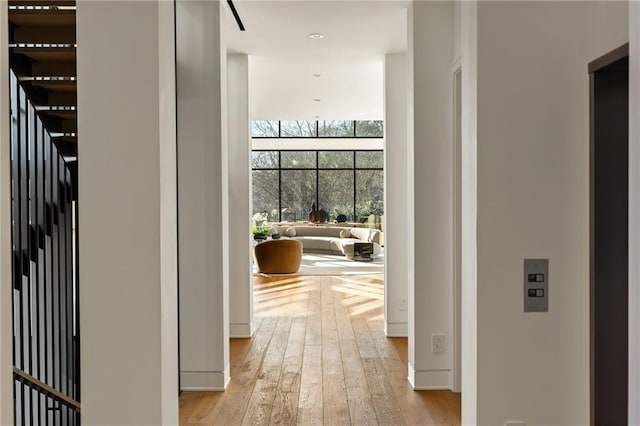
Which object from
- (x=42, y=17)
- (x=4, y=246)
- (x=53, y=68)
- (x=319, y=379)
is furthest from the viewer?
(x=319, y=379)

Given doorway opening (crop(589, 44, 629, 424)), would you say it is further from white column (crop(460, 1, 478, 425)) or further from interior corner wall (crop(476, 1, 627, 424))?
white column (crop(460, 1, 478, 425))

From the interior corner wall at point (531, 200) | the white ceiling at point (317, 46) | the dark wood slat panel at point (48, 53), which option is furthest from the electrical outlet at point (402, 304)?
the dark wood slat panel at point (48, 53)

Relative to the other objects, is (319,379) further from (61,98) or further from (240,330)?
(61,98)

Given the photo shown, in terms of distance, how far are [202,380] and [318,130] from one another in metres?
14.1

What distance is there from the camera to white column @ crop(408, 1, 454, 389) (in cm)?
453

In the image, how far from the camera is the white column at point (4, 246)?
93 cm

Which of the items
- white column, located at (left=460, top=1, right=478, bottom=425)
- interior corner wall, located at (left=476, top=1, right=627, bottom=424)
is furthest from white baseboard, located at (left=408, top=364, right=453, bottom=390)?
interior corner wall, located at (left=476, top=1, right=627, bottom=424)

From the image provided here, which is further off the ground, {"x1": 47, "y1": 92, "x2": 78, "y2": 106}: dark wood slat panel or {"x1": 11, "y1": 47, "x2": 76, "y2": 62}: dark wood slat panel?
{"x1": 11, "y1": 47, "x2": 76, "y2": 62}: dark wood slat panel

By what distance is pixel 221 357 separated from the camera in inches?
179

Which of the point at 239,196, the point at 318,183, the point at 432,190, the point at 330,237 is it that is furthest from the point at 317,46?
the point at 318,183

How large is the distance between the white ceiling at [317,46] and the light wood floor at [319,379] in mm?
2915

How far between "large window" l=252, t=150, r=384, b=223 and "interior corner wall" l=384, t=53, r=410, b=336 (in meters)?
11.8

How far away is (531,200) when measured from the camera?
2494 millimetres

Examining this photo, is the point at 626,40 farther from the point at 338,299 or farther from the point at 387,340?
the point at 338,299
